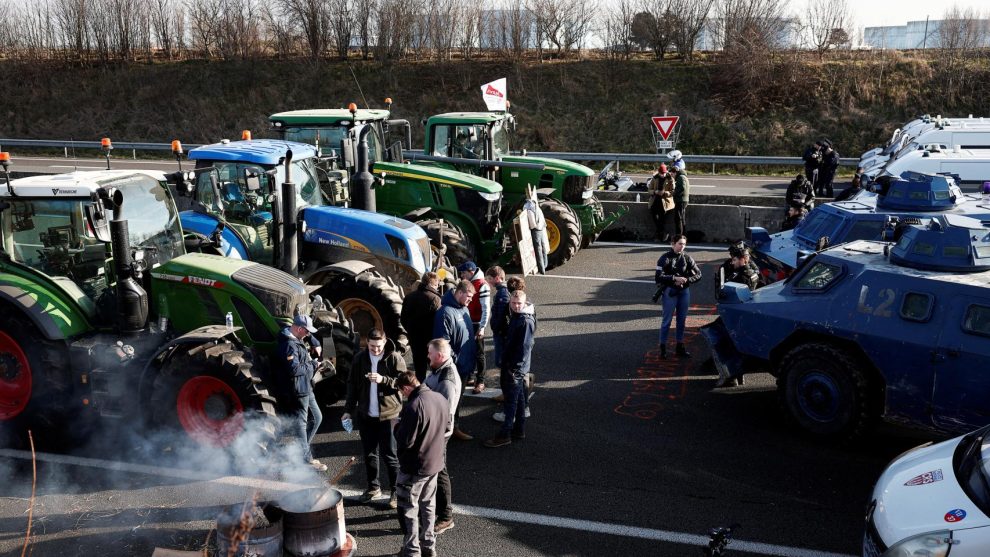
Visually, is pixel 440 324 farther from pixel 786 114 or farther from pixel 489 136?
pixel 786 114

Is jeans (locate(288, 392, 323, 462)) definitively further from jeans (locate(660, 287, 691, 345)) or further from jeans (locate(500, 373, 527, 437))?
jeans (locate(660, 287, 691, 345))

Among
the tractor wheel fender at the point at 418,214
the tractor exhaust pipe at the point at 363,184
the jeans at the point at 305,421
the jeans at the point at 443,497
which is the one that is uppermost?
the tractor exhaust pipe at the point at 363,184

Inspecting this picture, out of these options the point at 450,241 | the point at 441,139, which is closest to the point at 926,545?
the point at 450,241

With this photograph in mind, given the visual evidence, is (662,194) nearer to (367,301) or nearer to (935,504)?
(367,301)

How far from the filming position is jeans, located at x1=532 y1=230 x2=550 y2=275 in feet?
45.7

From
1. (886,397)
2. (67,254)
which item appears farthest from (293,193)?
(886,397)

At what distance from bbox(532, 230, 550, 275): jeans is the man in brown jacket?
7174 mm

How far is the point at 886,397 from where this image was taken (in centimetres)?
780

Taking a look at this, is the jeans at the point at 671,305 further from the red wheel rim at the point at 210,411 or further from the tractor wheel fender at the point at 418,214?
the red wheel rim at the point at 210,411

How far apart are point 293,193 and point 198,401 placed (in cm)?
282

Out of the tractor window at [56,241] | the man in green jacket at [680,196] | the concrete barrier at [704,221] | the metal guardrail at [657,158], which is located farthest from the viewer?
the metal guardrail at [657,158]

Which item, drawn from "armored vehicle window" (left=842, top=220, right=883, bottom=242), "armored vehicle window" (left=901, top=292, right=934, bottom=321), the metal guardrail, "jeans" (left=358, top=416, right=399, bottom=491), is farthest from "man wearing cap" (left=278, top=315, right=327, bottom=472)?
the metal guardrail

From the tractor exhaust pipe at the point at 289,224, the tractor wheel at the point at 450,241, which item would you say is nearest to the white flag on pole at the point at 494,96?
the tractor wheel at the point at 450,241

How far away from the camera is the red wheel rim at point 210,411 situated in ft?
24.3
